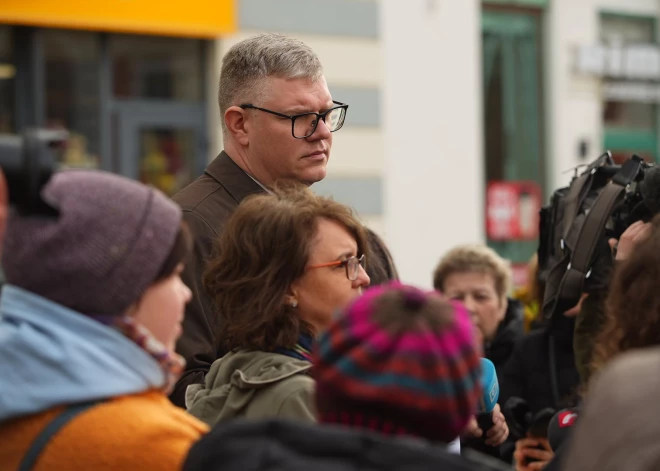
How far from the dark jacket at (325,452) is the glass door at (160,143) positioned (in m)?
7.28

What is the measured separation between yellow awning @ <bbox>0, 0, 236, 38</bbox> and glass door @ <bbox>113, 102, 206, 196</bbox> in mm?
659

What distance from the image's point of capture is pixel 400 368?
161cm

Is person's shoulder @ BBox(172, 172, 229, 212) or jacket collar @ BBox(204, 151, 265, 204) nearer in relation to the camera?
person's shoulder @ BBox(172, 172, 229, 212)

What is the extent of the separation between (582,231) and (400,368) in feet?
6.39

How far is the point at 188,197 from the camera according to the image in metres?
3.24

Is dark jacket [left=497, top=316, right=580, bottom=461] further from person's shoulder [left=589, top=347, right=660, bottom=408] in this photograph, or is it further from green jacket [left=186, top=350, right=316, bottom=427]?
person's shoulder [left=589, top=347, right=660, bottom=408]

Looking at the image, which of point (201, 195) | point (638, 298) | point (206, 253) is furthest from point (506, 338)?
point (638, 298)

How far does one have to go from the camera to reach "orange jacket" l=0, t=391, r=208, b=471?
6.00 ft

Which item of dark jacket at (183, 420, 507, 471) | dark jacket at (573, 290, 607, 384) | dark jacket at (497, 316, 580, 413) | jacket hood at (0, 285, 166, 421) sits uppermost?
jacket hood at (0, 285, 166, 421)

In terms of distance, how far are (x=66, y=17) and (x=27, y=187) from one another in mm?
6493

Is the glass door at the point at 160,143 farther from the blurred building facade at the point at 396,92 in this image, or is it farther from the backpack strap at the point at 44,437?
the backpack strap at the point at 44,437

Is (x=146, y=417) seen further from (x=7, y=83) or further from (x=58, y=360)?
(x=7, y=83)

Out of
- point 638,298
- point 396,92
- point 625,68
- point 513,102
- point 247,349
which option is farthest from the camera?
point 625,68

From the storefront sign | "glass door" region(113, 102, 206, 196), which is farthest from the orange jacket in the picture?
the storefront sign
